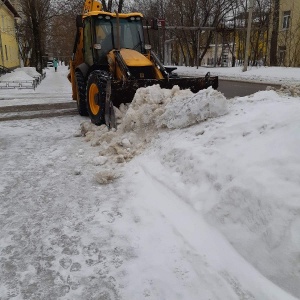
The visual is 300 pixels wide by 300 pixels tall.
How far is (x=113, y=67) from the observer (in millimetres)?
7980

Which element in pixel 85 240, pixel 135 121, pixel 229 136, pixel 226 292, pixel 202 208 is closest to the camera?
pixel 226 292

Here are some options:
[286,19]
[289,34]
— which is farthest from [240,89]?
[286,19]

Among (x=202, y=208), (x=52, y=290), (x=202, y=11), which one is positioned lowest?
(x=52, y=290)

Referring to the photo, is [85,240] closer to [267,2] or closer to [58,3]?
[58,3]

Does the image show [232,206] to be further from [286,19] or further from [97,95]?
[286,19]

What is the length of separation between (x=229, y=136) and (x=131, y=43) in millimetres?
5446

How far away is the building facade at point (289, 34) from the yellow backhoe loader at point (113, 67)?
68.5 feet

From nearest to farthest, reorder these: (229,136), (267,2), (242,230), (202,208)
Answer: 1. (242,230)
2. (202,208)
3. (229,136)
4. (267,2)

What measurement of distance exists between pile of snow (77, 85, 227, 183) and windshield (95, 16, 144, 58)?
2.29 meters

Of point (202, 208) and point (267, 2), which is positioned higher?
point (267, 2)

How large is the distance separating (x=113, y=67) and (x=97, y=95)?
82cm

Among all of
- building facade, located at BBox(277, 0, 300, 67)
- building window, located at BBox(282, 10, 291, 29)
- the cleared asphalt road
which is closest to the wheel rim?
the cleared asphalt road

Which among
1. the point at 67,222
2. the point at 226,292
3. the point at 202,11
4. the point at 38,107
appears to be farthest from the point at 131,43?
the point at 202,11

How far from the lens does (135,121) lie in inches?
245
